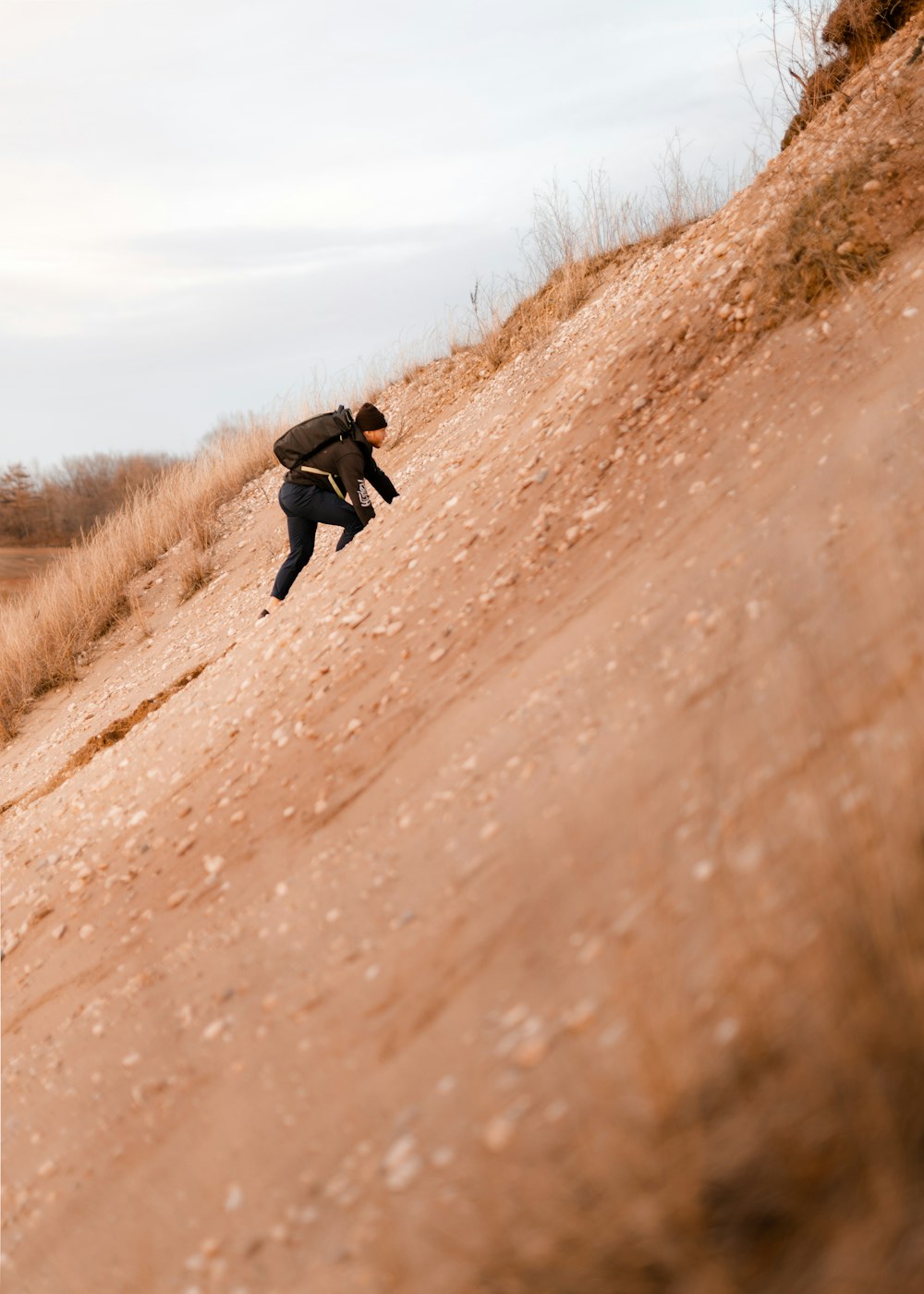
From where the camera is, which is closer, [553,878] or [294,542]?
[553,878]

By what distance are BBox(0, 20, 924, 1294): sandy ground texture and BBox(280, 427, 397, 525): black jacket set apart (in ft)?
4.25

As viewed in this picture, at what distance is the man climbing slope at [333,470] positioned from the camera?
5723mm

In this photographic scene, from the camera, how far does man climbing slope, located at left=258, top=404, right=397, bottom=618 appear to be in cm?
572

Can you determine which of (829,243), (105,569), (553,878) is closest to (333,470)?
(829,243)

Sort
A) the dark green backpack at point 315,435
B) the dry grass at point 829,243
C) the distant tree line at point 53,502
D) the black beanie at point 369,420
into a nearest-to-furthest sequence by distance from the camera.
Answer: the dry grass at point 829,243 < the dark green backpack at point 315,435 < the black beanie at point 369,420 < the distant tree line at point 53,502

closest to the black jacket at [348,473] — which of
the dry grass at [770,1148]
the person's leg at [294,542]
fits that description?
the person's leg at [294,542]

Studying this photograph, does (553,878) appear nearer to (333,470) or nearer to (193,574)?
(333,470)

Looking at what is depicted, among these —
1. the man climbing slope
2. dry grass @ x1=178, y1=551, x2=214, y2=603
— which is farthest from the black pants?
dry grass @ x1=178, y1=551, x2=214, y2=603

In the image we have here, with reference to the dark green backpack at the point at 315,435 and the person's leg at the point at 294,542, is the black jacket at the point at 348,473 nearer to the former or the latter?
the dark green backpack at the point at 315,435

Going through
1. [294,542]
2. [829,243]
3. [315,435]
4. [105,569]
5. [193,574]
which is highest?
[105,569]

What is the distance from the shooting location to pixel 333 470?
589 centimetres

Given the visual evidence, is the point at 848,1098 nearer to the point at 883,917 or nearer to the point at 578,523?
→ the point at 883,917

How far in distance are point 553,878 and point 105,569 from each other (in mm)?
9940

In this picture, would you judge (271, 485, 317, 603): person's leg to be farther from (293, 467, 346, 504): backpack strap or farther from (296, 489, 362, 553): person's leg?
(293, 467, 346, 504): backpack strap
